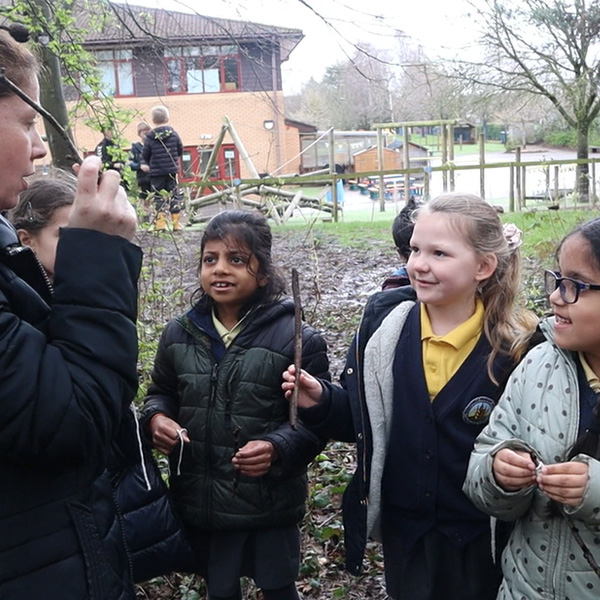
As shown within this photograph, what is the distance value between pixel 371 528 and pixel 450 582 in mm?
301

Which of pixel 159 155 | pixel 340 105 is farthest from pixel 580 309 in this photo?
pixel 340 105

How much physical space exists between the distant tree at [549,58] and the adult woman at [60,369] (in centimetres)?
1970

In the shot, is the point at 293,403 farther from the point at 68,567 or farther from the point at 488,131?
the point at 488,131

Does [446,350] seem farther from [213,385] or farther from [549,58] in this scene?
[549,58]

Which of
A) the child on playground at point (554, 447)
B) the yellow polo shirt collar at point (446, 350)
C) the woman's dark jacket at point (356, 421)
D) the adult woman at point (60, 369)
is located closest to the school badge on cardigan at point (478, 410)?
the yellow polo shirt collar at point (446, 350)

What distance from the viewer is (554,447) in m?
1.92

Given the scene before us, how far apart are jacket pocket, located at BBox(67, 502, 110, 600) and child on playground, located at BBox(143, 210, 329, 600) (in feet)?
2.91

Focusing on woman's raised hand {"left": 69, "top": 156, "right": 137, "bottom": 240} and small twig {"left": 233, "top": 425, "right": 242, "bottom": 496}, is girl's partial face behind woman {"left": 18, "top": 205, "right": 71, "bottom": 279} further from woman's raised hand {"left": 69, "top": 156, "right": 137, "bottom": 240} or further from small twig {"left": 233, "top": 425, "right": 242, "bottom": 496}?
woman's raised hand {"left": 69, "top": 156, "right": 137, "bottom": 240}

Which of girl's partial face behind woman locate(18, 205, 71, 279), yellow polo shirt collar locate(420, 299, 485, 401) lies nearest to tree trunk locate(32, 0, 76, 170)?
girl's partial face behind woman locate(18, 205, 71, 279)

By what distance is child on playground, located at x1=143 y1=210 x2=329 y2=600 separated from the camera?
8.37ft

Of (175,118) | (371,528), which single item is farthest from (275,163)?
(371,528)

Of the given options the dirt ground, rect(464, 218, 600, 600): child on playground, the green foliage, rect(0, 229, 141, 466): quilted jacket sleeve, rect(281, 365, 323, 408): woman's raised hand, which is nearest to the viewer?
rect(0, 229, 141, 466): quilted jacket sleeve

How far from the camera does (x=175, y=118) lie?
88.7ft

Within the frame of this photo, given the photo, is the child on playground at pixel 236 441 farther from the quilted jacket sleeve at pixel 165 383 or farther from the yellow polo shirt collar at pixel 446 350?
the yellow polo shirt collar at pixel 446 350
